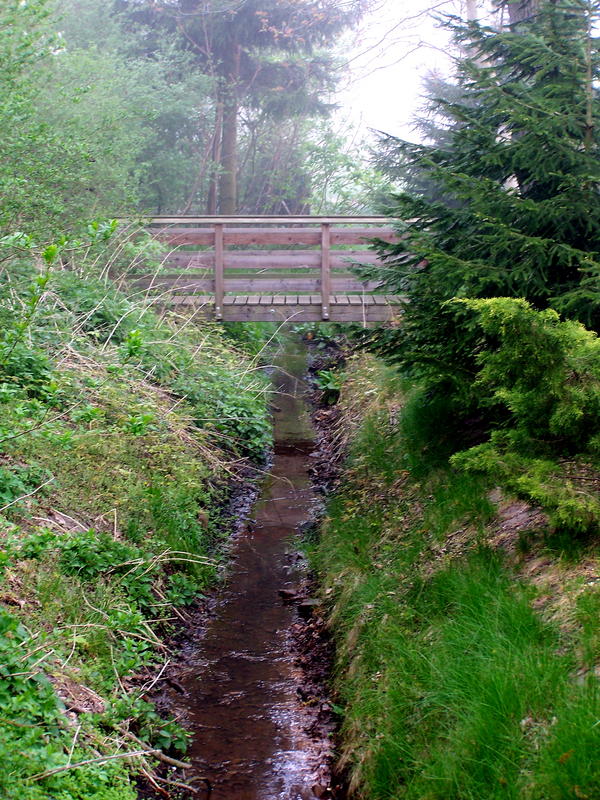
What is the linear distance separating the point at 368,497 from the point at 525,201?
3.03 meters

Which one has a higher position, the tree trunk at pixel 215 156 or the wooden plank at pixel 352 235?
the tree trunk at pixel 215 156

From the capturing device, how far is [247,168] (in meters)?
21.7

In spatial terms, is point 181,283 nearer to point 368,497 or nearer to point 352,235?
point 352,235

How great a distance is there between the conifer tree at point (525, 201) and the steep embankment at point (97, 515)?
2.20 meters

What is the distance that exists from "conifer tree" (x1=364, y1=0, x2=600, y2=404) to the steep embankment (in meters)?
2.20

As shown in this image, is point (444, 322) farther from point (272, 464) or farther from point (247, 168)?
point (247, 168)

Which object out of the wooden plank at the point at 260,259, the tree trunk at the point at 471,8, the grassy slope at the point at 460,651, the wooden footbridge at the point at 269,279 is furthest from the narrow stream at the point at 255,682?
the tree trunk at the point at 471,8

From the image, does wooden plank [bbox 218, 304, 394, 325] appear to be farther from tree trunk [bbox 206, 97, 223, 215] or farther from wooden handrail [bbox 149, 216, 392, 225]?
tree trunk [bbox 206, 97, 223, 215]

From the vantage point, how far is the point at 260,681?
199 inches

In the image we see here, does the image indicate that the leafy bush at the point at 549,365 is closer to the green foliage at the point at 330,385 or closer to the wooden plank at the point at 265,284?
the wooden plank at the point at 265,284

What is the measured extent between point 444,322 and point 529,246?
0.79 metres

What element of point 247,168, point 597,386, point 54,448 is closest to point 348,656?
point 597,386

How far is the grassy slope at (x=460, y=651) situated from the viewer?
2977 mm

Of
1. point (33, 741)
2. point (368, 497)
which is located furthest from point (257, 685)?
point (368, 497)
